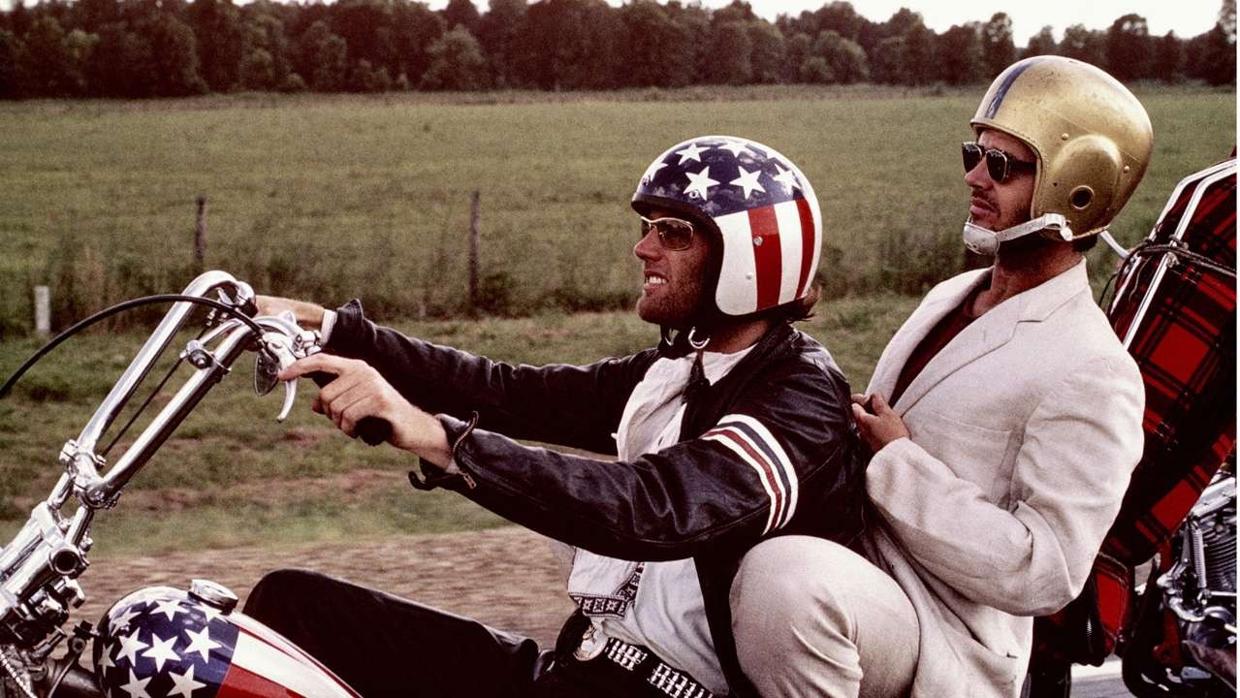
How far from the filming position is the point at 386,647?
2.73 metres

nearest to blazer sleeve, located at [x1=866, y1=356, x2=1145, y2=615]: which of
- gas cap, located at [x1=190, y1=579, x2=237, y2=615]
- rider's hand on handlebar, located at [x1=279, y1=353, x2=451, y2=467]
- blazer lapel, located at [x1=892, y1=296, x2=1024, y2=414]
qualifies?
blazer lapel, located at [x1=892, y1=296, x2=1024, y2=414]

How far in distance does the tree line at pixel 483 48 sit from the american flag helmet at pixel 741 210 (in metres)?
18.9

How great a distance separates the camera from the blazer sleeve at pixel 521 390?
3.29 m

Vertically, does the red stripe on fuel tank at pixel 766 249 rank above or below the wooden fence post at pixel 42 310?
above

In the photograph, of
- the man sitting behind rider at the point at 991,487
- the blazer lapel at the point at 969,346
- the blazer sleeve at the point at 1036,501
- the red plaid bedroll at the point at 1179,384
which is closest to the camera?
the man sitting behind rider at the point at 991,487

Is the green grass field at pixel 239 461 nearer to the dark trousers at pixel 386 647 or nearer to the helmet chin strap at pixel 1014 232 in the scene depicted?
the dark trousers at pixel 386 647

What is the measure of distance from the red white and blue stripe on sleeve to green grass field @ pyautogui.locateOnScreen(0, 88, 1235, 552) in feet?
13.7

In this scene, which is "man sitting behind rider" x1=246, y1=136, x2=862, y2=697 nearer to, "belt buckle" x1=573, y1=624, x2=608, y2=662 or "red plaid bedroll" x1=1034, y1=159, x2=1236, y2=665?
"belt buckle" x1=573, y1=624, x2=608, y2=662

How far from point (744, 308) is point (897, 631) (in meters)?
0.65

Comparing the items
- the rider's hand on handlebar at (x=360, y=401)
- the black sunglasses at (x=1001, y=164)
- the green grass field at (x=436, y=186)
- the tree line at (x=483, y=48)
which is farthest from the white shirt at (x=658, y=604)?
the tree line at (x=483, y=48)

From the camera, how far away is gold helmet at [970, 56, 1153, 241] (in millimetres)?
3297

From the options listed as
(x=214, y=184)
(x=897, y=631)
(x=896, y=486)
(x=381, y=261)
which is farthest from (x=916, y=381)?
(x=214, y=184)

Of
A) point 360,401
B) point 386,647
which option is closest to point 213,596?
point 360,401

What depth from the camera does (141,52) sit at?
106ft
